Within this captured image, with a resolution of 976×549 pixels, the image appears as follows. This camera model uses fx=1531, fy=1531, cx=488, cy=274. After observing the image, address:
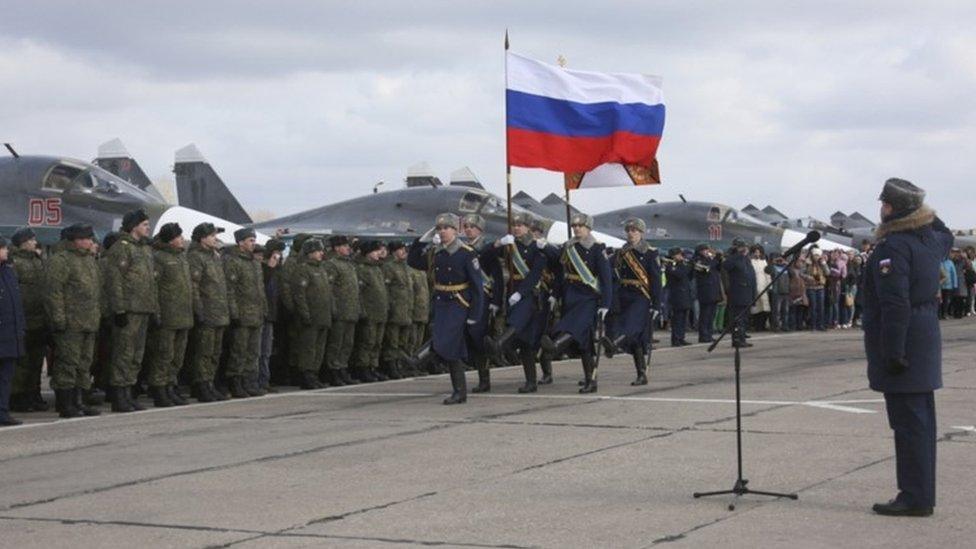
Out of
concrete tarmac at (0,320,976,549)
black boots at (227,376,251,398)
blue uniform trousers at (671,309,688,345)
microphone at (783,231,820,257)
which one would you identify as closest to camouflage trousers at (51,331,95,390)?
concrete tarmac at (0,320,976,549)

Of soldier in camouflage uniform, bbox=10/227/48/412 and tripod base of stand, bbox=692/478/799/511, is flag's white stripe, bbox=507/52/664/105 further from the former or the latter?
tripod base of stand, bbox=692/478/799/511

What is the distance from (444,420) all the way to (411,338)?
22.9 ft

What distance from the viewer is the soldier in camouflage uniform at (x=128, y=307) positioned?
15320mm

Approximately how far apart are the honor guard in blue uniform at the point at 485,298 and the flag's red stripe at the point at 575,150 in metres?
1.33

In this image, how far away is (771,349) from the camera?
25.4 m

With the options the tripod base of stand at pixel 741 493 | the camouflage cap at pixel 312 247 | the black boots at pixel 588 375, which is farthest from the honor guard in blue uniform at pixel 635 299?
the tripod base of stand at pixel 741 493

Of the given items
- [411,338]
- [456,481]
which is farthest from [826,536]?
[411,338]

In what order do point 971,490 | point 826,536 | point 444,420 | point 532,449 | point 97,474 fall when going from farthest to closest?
point 444,420, point 532,449, point 97,474, point 971,490, point 826,536

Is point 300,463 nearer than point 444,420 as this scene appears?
Yes

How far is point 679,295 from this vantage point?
28719mm

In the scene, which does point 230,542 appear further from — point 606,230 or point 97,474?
point 606,230

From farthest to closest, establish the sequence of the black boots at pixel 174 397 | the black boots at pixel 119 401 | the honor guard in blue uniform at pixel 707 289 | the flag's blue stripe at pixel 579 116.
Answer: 1. the honor guard in blue uniform at pixel 707 289
2. the flag's blue stripe at pixel 579 116
3. the black boots at pixel 174 397
4. the black boots at pixel 119 401

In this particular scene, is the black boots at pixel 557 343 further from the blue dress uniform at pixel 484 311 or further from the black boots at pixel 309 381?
the black boots at pixel 309 381

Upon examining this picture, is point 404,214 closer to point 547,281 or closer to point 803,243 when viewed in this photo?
point 547,281
